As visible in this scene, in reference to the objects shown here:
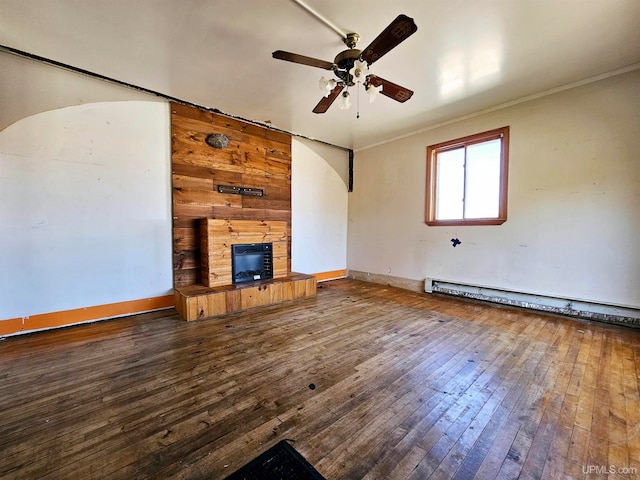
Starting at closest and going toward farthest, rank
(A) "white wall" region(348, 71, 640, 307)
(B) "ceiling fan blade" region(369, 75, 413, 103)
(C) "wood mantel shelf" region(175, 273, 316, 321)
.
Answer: (B) "ceiling fan blade" region(369, 75, 413, 103) → (A) "white wall" region(348, 71, 640, 307) → (C) "wood mantel shelf" region(175, 273, 316, 321)

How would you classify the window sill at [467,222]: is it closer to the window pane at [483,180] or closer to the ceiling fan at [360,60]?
the window pane at [483,180]

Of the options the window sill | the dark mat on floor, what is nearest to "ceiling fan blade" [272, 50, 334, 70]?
the dark mat on floor

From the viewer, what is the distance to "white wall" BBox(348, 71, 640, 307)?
2.84 m

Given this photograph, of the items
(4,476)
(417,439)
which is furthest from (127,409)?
(417,439)

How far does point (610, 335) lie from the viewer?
2.64 meters

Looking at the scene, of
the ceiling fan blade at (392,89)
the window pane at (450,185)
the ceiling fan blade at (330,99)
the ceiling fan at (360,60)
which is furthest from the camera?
the window pane at (450,185)

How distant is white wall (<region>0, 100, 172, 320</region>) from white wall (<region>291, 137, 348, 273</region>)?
225 cm

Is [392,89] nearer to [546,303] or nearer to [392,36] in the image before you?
[392,36]

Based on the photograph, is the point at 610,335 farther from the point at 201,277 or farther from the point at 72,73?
the point at 72,73

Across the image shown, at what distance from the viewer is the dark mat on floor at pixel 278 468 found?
109 centimetres

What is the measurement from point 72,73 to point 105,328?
9.60 ft

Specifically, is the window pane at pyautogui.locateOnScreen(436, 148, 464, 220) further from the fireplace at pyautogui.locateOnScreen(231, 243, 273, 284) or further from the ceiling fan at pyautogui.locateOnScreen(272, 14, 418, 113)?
the fireplace at pyautogui.locateOnScreen(231, 243, 273, 284)

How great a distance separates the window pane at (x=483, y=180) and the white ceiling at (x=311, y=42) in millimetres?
745

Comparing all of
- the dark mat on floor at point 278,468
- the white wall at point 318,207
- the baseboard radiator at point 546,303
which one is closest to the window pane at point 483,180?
the baseboard radiator at point 546,303
